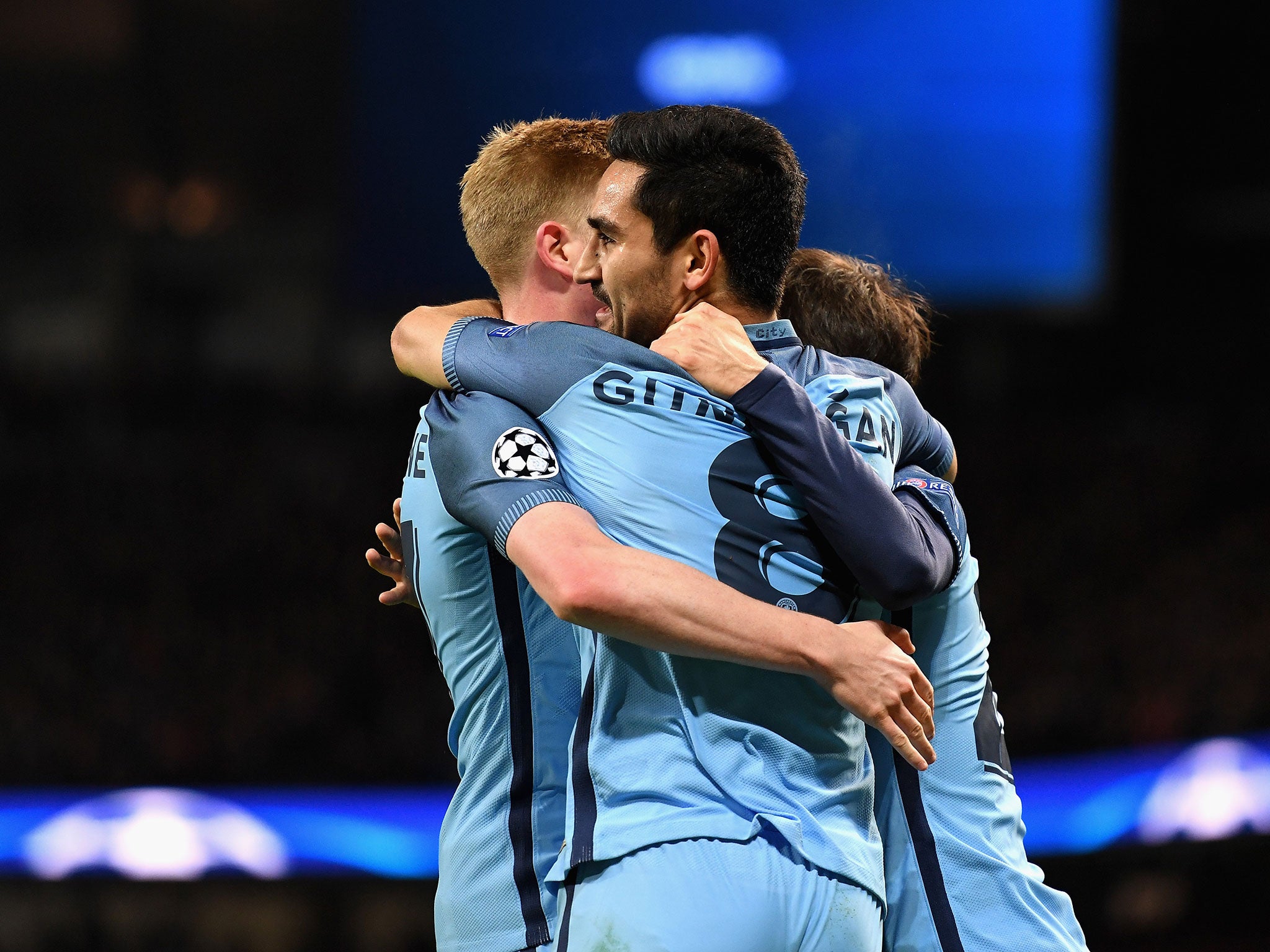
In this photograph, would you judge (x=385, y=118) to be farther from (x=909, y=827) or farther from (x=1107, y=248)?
(x=909, y=827)

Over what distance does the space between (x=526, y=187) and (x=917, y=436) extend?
796 millimetres

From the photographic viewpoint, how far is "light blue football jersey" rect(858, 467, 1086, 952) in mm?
1812

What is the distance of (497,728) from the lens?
204cm

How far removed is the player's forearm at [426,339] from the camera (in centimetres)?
195

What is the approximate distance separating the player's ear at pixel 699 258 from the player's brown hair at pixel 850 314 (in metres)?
0.45

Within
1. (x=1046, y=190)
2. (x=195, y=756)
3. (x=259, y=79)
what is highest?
(x=259, y=79)

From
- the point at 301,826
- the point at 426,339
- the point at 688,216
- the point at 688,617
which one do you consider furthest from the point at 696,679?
the point at 301,826

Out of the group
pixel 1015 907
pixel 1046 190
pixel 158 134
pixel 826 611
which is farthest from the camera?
pixel 158 134

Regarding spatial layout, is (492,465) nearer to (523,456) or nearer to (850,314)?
(523,456)

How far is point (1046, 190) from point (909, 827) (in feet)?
31.5

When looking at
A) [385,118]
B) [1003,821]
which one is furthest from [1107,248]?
[1003,821]

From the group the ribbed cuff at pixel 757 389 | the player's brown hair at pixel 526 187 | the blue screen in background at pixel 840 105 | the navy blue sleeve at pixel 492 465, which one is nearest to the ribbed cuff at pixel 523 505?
the navy blue sleeve at pixel 492 465

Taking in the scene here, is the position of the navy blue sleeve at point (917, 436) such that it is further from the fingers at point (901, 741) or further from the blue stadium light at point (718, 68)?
the blue stadium light at point (718, 68)

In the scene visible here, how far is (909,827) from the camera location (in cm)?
184
